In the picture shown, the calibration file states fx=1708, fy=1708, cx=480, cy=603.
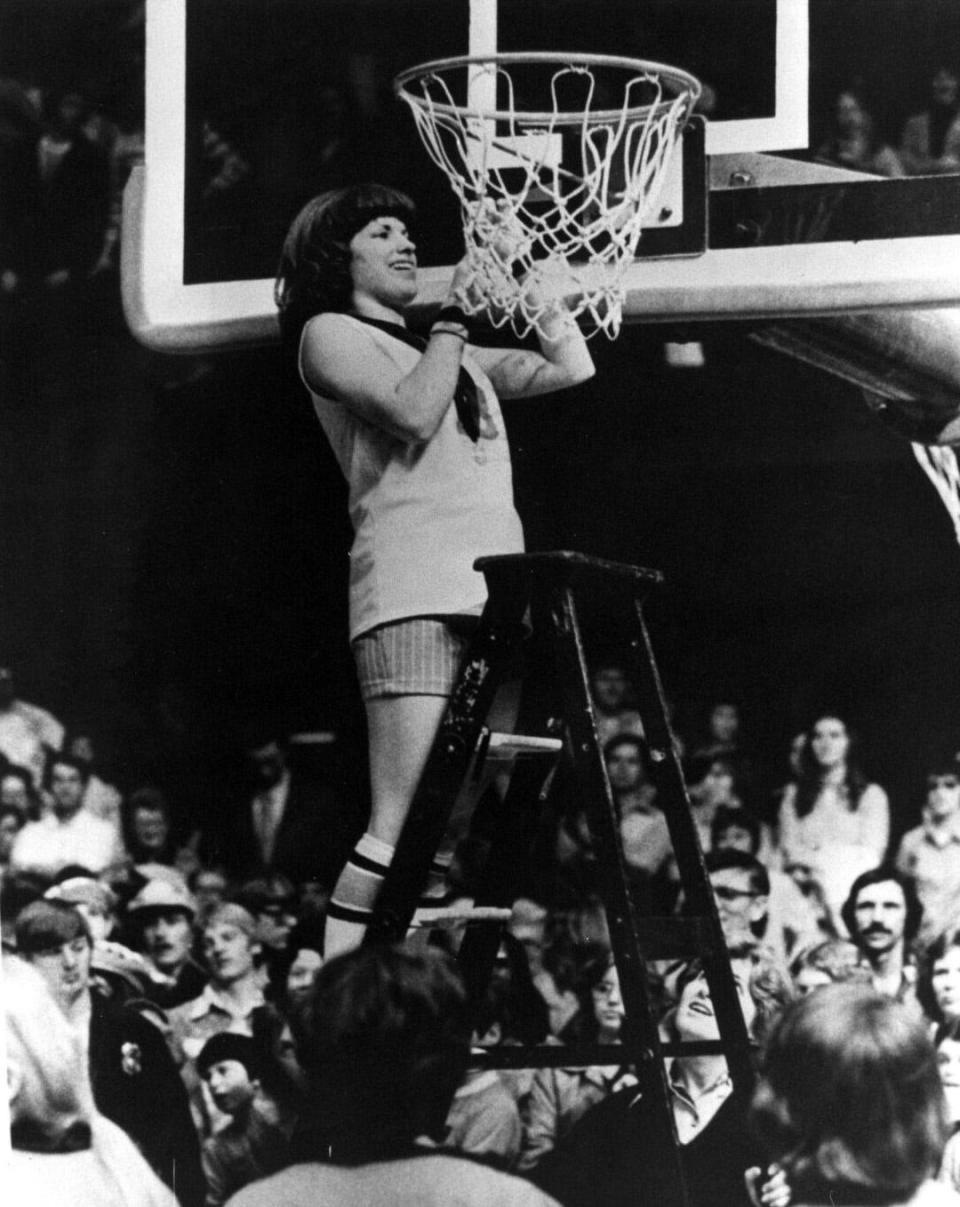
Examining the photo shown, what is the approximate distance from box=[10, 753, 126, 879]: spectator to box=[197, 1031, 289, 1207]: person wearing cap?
0.45m

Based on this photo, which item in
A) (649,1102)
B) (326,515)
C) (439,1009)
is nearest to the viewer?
(649,1102)

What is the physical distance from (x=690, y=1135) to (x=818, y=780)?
29.6 inches

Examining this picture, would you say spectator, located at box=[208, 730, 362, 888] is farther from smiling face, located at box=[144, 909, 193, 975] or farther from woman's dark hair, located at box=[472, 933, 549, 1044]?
woman's dark hair, located at box=[472, 933, 549, 1044]

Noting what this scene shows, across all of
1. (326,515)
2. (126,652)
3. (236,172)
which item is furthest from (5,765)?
(236,172)

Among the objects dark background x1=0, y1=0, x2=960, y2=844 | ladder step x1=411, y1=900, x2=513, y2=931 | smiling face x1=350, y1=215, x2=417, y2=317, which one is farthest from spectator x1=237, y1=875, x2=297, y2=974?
smiling face x1=350, y1=215, x2=417, y2=317

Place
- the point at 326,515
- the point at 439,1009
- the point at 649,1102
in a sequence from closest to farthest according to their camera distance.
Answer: the point at 649,1102 → the point at 439,1009 → the point at 326,515

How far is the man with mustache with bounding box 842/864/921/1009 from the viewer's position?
3389 millimetres

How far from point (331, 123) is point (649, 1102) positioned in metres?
2.11

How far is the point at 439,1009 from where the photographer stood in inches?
132

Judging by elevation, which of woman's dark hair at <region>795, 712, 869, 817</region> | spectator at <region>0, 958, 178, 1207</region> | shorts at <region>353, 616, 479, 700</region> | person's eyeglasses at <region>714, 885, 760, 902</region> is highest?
shorts at <region>353, 616, 479, 700</region>

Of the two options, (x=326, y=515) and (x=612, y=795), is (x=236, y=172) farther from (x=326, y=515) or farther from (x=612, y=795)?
(x=612, y=795)

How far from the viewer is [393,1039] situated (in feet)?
10.9

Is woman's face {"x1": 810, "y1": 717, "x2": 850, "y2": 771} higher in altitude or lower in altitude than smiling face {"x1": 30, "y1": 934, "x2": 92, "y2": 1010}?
higher

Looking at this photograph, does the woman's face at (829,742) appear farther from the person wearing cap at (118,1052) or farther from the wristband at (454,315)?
the person wearing cap at (118,1052)
